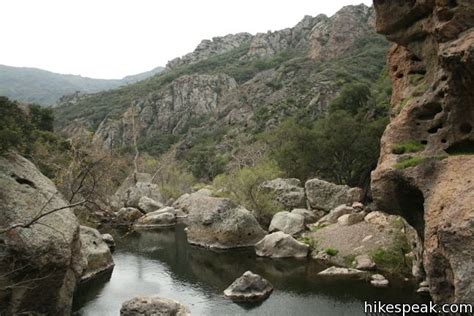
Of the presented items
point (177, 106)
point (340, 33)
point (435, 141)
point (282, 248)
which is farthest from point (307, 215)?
point (340, 33)

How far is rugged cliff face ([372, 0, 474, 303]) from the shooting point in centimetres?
1736

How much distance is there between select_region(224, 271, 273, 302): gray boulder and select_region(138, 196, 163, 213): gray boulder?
31.5 m

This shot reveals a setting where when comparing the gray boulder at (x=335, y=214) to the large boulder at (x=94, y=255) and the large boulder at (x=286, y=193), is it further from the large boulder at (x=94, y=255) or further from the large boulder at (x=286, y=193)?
the large boulder at (x=94, y=255)

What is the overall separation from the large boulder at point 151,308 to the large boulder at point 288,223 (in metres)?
18.0

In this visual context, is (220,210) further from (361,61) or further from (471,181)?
(361,61)

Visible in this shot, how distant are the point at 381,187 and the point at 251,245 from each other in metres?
17.7

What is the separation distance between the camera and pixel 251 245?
39.2 metres

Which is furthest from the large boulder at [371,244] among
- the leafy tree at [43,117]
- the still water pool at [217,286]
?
the leafy tree at [43,117]

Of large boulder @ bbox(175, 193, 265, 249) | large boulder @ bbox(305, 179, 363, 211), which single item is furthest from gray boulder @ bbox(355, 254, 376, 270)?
large boulder @ bbox(305, 179, 363, 211)

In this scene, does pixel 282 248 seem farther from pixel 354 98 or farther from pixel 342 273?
pixel 354 98

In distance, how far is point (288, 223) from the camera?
40531 mm

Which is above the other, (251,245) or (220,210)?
(220,210)

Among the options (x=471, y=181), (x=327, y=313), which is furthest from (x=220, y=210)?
(x=471, y=181)

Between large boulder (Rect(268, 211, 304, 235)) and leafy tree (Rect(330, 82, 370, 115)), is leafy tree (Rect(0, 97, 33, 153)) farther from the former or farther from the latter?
leafy tree (Rect(330, 82, 370, 115))
